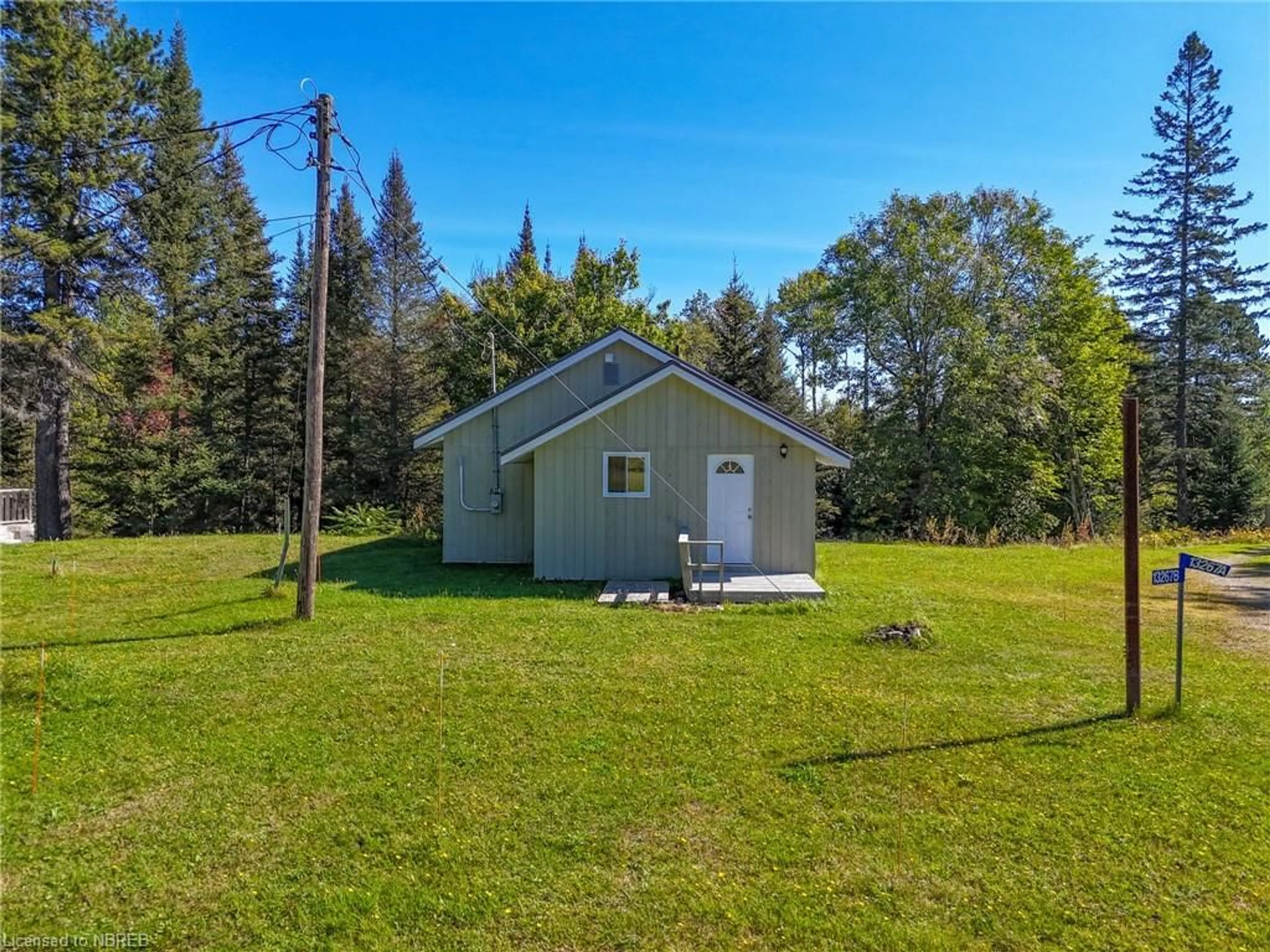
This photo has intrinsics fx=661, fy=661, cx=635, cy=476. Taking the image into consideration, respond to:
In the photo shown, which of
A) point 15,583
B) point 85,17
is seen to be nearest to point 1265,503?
point 15,583

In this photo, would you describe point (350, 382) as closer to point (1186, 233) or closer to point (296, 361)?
point (296, 361)

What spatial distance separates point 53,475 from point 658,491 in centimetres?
1763

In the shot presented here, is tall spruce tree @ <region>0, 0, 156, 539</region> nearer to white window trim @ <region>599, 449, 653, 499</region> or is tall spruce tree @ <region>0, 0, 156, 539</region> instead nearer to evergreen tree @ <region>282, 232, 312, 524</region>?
evergreen tree @ <region>282, 232, 312, 524</region>

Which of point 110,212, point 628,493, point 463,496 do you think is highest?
point 110,212

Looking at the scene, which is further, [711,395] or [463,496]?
[463,496]

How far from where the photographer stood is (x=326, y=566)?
12.7m

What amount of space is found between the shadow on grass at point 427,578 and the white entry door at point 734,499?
2.55 meters

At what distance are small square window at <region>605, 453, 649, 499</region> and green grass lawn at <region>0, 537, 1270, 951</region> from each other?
3.99 metres

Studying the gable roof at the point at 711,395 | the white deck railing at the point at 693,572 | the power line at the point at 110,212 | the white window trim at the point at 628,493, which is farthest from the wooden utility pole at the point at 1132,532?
the power line at the point at 110,212

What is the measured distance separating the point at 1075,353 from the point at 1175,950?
83.8 ft

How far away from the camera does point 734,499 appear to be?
38.4ft

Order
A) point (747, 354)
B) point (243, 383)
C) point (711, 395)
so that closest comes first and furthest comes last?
1. point (711, 395)
2. point (243, 383)
3. point (747, 354)

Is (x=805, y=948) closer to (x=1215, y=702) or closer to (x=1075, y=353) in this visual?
(x=1215, y=702)

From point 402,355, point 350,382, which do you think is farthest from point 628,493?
point 350,382
